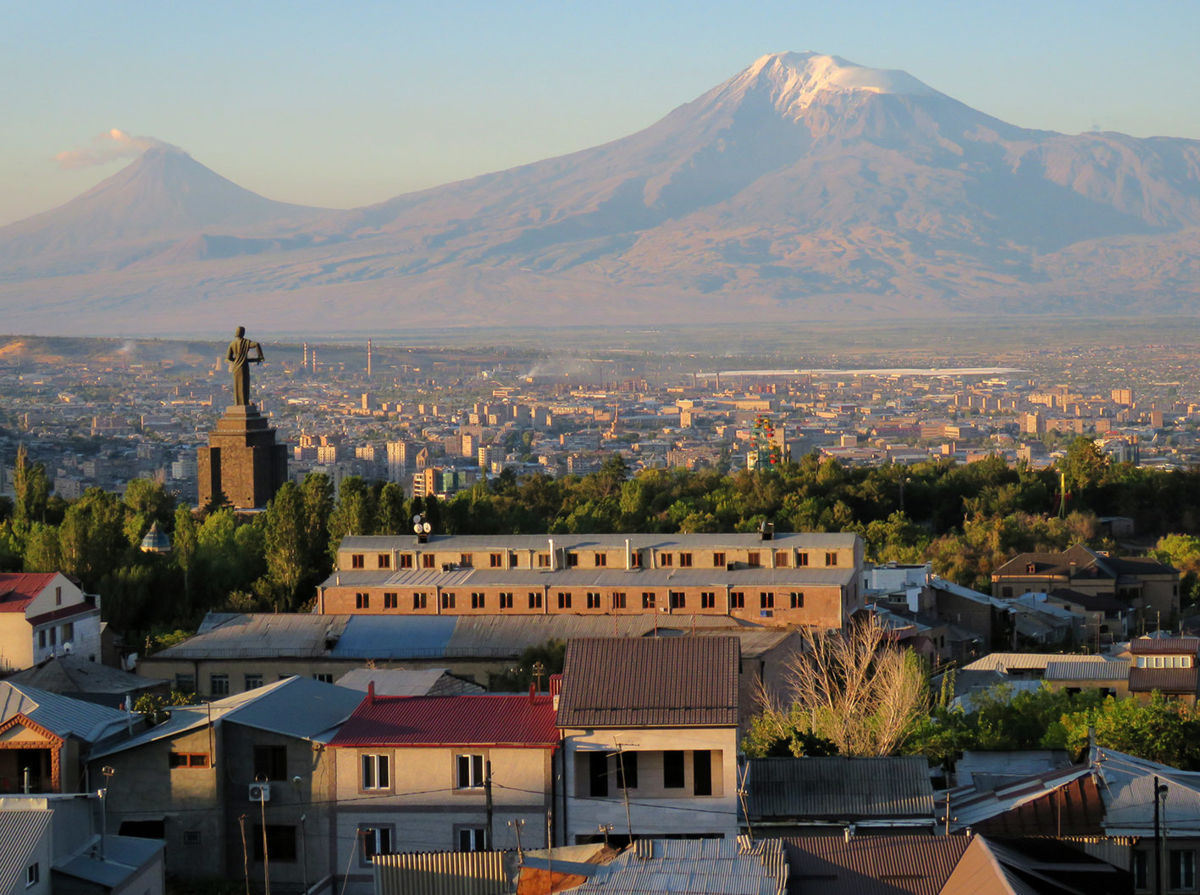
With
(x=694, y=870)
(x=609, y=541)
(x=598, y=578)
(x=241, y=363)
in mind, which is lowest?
(x=598, y=578)

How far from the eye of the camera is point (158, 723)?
22078 mm

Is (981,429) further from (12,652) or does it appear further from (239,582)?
(12,652)

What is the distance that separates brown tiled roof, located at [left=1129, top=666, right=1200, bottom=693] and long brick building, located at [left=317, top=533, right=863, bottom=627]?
228 inches

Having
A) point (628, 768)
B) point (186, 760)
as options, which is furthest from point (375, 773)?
point (628, 768)

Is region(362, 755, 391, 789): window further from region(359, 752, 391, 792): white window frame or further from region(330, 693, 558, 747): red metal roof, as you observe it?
region(330, 693, 558, 747): red metal roof

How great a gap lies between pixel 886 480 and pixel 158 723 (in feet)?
151

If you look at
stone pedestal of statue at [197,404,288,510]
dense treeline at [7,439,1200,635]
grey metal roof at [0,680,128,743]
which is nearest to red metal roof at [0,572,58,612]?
dense treeline at [7,439,1200,635]

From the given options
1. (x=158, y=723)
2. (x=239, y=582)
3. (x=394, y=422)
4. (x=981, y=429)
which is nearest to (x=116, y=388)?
(x=394, y=422)

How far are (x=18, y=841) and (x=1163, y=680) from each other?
20.2 metres

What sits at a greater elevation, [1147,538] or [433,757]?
[433,757]

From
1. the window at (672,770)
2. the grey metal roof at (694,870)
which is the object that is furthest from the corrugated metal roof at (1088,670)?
the grey metal roof at (694,870)

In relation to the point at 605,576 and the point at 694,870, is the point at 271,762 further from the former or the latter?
the point at 605,576

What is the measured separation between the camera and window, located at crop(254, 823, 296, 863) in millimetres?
19641

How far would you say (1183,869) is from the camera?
60.7 feet
